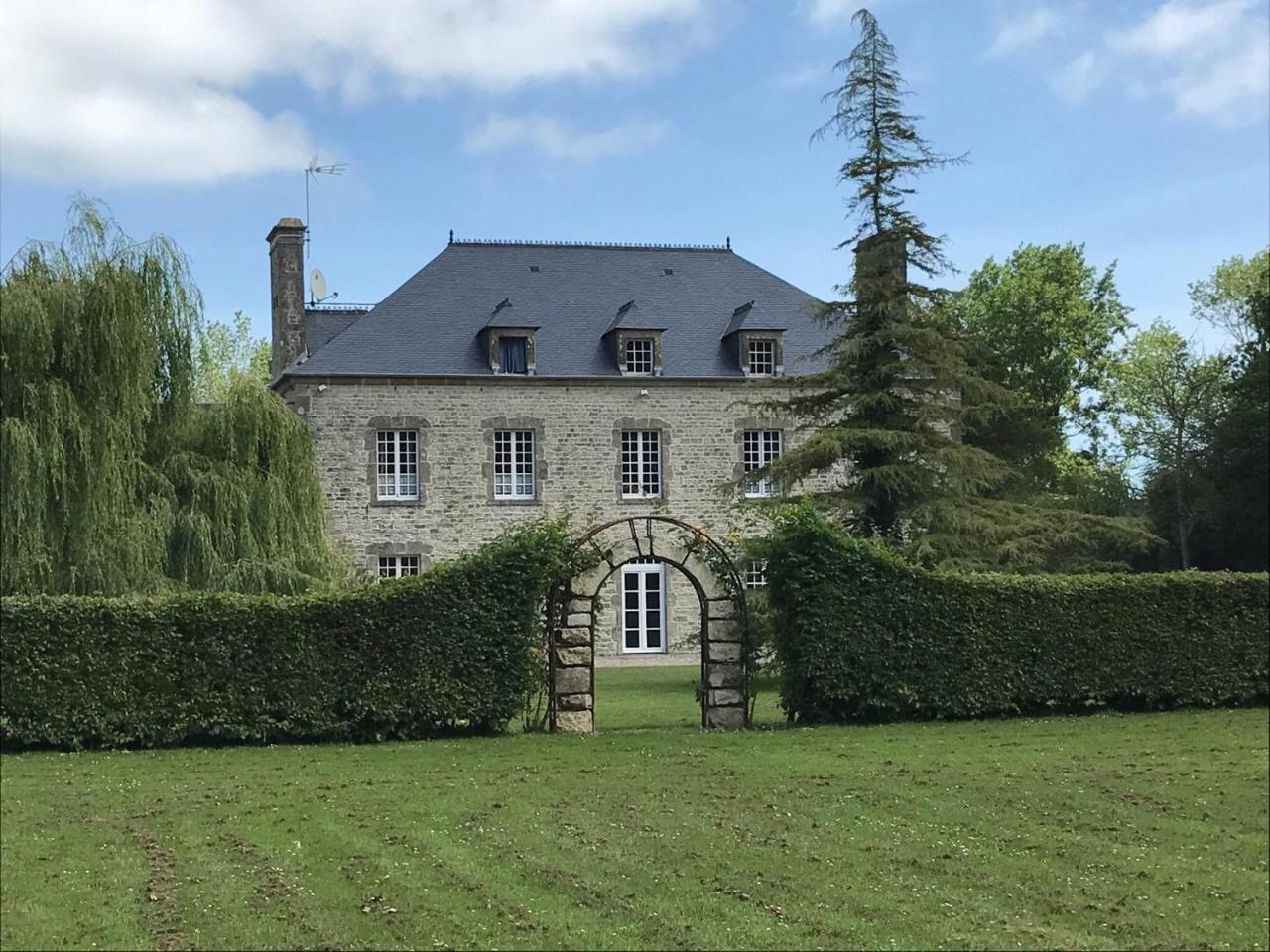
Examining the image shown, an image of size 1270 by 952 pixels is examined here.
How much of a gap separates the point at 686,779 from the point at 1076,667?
5.28 meters

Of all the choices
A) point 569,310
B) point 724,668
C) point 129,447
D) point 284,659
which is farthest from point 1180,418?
point 569,310

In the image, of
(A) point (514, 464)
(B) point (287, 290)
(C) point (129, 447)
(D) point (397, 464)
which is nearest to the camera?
(C) point (129, 447)

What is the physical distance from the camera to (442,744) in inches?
519

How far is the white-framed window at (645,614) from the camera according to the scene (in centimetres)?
2752

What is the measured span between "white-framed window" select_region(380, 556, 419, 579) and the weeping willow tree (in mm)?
8343

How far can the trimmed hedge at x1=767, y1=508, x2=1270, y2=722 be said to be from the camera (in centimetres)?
1421

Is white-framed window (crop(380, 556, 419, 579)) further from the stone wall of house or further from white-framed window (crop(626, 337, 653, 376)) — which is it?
white-framed window (crop(626, 337, 653, 376))

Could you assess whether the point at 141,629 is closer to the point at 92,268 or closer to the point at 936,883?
the point at 92,268

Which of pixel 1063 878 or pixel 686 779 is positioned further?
pixel 686 779

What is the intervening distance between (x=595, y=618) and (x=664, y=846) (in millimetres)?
5905

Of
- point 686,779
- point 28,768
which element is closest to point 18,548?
point 28,768

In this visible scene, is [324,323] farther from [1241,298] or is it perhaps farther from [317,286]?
[1241,298]

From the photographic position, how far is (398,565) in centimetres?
2659

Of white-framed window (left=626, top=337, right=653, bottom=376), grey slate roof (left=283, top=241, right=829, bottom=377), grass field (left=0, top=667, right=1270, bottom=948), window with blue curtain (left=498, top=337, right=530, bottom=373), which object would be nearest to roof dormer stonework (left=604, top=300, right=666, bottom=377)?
white-framed window (left=626, top=337, right=653, bottom=376)
